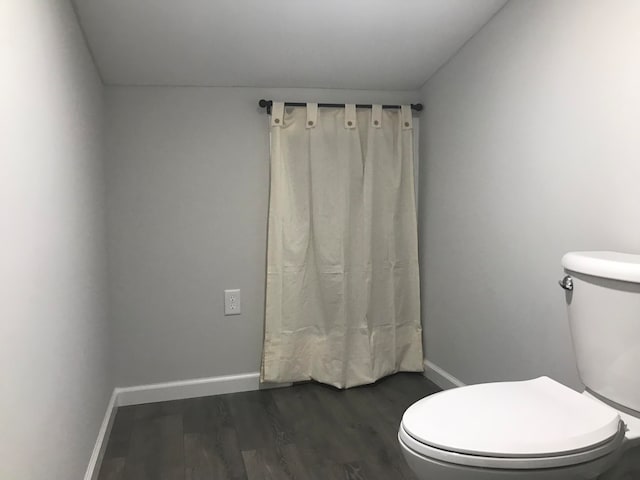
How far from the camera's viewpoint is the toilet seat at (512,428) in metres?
1.09

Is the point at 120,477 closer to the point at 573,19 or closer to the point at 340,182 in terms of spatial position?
the point at 340,182

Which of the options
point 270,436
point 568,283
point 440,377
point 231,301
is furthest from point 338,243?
point 568,283

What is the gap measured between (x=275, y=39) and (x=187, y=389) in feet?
5.44

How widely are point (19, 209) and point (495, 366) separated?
5.92ft

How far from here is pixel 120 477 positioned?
5.83ft

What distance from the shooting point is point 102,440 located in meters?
1.90

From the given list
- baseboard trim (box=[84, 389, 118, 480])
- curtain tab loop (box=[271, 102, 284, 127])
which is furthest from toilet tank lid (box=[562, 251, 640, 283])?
baseboard trim (box=[84, 389, 118, 480])

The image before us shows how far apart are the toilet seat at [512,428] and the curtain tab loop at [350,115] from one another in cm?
149

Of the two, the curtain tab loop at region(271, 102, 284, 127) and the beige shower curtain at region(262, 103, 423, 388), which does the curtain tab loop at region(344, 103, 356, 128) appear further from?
the curtain tab loop at region(271, 102, 284, 127)

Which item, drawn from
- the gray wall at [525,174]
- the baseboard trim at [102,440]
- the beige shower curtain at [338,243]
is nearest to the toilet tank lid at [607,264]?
the gray wall at [525,174]

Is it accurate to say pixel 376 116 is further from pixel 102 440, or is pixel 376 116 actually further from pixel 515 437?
pixel 102 440

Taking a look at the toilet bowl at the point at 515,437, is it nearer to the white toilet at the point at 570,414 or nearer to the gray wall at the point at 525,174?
Answer: the white toilet at the point at 570,414

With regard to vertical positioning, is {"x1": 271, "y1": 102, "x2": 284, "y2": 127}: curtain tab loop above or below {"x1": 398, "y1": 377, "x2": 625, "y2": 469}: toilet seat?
above

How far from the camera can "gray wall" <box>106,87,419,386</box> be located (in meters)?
2.30
